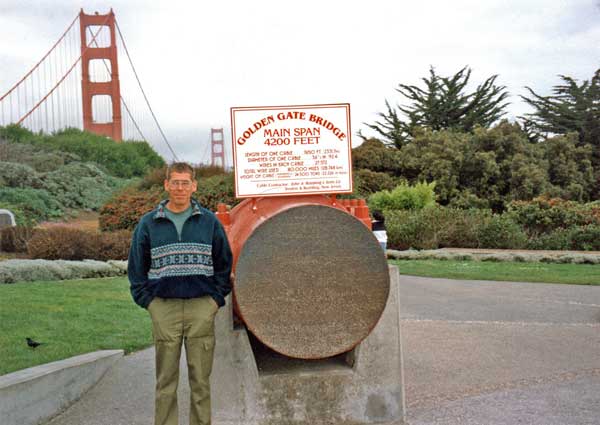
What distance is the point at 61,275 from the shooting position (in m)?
11.3

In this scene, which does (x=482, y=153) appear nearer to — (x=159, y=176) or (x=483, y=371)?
(x=159, y=176)

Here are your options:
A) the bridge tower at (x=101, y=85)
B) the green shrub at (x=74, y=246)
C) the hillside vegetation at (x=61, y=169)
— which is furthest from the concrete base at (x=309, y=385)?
the bridge tower at (x=101, y=85)

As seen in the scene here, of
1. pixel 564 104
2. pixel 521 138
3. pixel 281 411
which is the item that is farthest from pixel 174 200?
pixel 564 104

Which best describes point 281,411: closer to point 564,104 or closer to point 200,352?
point 200,352

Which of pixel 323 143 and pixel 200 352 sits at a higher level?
pixel 323 143

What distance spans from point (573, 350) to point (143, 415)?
155 inches

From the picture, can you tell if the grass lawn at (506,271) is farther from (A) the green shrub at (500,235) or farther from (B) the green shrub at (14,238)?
(B) the green shrub at (14,238)

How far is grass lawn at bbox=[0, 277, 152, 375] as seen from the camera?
17.3 ft

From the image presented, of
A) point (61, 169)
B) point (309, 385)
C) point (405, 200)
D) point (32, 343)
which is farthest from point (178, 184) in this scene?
point (61, 169)

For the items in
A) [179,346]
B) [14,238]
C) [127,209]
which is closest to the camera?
[179,346]

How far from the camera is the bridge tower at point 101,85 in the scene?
2015 inches

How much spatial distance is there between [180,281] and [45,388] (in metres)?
1.60

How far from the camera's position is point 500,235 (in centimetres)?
1734

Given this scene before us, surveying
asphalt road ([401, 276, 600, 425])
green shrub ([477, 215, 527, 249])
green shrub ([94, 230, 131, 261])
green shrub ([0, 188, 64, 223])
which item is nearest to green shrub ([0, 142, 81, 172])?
green shrub ([0, 188, 64, 223])
